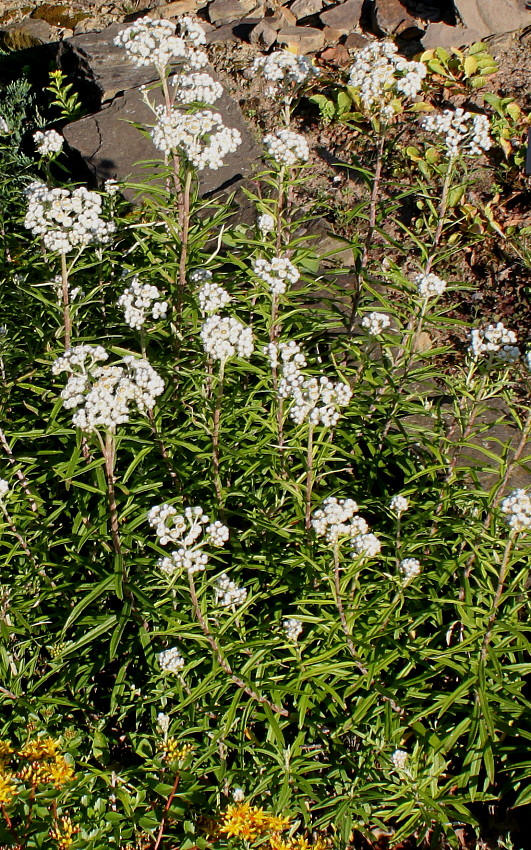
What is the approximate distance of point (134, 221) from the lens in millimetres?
5648

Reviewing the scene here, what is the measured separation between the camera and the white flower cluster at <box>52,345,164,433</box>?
9.82 ft

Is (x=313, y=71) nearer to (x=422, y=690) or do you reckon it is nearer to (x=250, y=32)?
(x=422, y=690)

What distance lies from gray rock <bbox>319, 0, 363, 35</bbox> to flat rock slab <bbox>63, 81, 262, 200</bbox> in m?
2.74

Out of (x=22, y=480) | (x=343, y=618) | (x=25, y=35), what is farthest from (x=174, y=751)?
(x=25, y=35)

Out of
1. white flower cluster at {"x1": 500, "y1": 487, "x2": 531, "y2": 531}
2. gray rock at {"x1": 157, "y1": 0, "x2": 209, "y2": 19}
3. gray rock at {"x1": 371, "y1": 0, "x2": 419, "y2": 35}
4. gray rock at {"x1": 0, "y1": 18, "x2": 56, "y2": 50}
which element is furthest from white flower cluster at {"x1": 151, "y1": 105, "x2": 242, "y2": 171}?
gray rock at {"x1": 157, "y1": 0, "x2": 209, "y2": 19}

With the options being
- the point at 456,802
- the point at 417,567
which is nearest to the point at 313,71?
the point at 417,567

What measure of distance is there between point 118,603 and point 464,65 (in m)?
7.30

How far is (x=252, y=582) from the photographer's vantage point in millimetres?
4012

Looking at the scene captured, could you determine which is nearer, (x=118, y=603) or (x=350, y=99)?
(x=118, y=603)

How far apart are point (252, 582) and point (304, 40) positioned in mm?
8586

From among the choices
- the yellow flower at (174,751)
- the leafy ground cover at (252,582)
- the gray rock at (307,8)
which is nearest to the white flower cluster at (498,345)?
the leafy ground cover at (252,582)

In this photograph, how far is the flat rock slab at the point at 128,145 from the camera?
25.1ft

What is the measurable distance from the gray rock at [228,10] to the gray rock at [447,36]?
3.51m

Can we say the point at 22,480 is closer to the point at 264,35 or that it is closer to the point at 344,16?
the point at 264,35
